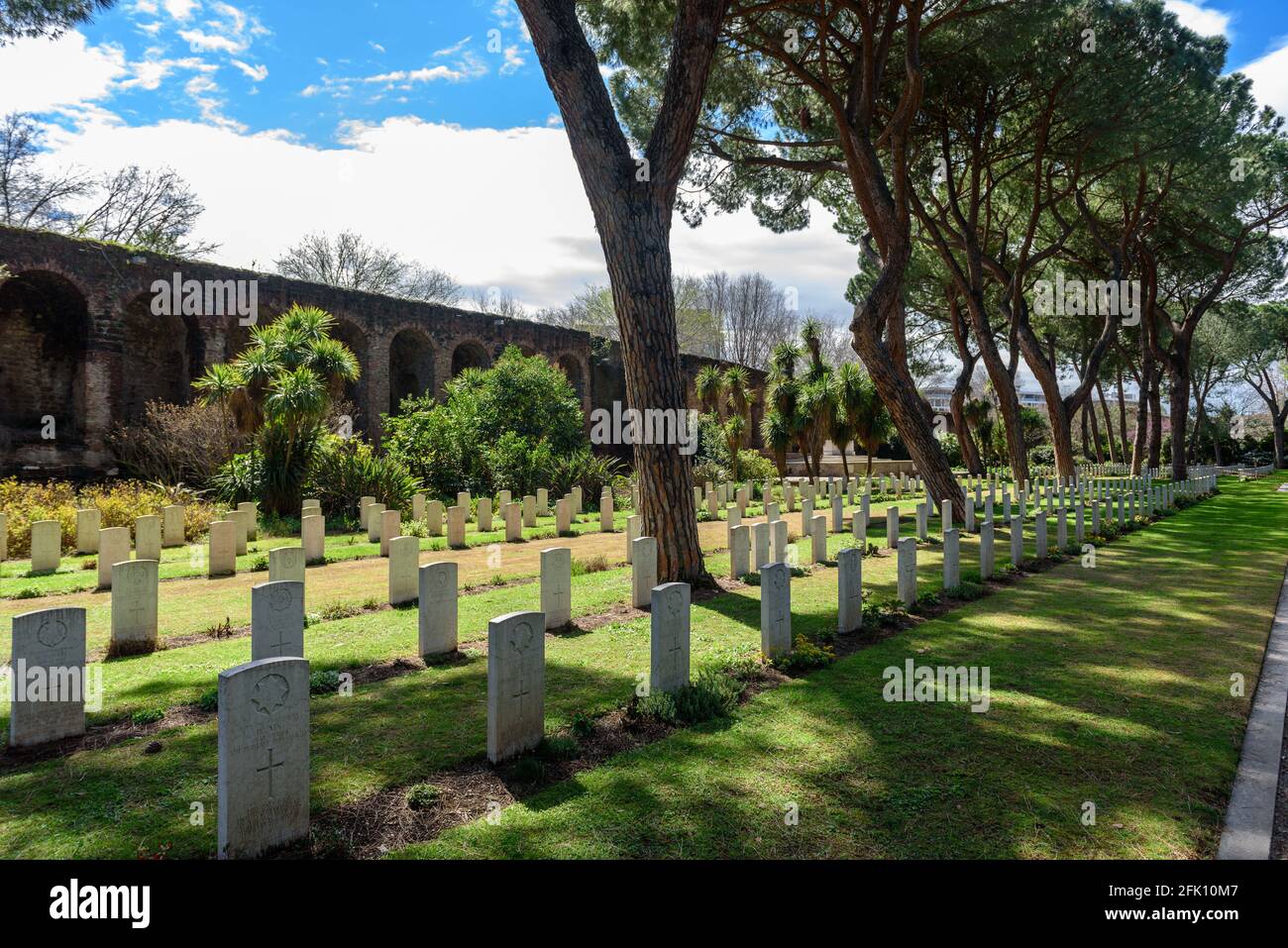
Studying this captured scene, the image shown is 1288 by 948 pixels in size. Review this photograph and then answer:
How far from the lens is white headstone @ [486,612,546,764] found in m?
3.48

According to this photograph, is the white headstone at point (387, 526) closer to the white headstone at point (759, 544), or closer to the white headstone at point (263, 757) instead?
the white headstone at point (759, 544)

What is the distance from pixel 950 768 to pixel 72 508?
39.9 feet

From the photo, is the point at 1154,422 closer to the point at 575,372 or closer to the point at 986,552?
the point at 986,552

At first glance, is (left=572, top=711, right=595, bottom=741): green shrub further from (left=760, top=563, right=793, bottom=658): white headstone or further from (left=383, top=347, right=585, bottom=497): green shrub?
(left=383, top=347, right=585, bottom=497): green shrub

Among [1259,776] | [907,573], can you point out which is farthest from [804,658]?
[1259,776]

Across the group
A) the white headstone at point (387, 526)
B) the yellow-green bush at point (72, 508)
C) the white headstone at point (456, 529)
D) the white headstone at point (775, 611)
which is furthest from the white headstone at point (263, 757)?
the yellow-green bush at point (72, 508)

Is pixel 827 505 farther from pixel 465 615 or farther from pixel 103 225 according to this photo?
pixel 103 225

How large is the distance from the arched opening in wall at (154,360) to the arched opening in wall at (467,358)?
860 centimetres

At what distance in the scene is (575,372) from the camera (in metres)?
30.1

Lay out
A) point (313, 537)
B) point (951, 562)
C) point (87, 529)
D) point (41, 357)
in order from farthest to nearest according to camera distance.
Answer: point (41, 357), point (87, 529), point (313, 537), point (951, 562)

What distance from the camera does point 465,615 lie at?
21.1 ft

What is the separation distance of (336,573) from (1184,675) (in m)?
8.01
